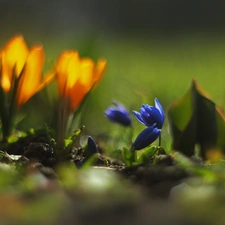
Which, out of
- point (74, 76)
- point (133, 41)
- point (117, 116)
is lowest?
point (133, 41)

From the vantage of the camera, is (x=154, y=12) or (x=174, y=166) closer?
(x=174, y=166)

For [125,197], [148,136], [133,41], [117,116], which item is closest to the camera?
[125,197]

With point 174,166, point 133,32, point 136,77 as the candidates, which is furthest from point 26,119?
point 133,32

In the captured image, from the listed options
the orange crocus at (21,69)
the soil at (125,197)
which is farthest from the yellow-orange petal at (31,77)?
the soil at (125,197)

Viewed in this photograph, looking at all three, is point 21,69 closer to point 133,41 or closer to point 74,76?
point 74,76

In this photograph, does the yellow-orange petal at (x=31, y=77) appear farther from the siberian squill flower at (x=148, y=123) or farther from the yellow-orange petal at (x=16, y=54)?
the siberian squill flower at (x=148, y=123)

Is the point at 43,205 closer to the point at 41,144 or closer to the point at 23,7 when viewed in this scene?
the point at 41,144

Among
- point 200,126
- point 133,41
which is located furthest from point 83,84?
point 133,41
